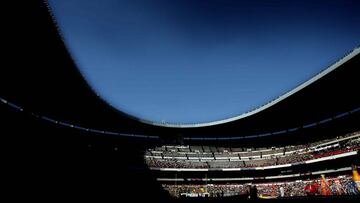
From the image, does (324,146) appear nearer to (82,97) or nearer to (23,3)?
(82,97)

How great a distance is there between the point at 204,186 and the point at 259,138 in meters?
16.1

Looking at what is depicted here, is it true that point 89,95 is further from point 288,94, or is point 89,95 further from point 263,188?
point 263,188

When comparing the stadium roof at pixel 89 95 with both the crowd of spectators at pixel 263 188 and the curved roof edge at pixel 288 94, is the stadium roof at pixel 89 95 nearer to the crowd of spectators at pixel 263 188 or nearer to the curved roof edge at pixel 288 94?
the curved roof edge at pixel 288 94

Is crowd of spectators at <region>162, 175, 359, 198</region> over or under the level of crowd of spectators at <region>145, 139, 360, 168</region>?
under

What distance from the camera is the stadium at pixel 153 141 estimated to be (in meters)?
16.9

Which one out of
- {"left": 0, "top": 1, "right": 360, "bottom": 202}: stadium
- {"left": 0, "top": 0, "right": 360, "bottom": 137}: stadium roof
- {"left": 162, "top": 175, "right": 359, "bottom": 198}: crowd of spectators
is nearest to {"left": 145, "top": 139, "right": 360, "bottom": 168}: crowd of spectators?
{"left": 0, "top": 1, "right": 360, "bottom": 202}: stadium

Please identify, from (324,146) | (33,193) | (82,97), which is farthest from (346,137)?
(33,193)

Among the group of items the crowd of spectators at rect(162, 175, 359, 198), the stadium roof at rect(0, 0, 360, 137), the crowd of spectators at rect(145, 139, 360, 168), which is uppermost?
the stadium roof at rect(0, 0, 360, 137)

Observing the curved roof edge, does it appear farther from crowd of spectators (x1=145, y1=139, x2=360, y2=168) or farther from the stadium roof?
crowd of spectators (x1=145, y1=139, x2=360, y2=168)

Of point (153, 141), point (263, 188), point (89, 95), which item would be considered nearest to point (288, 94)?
point (263, 188)

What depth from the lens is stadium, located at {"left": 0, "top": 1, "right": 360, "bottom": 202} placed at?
55.3 feet

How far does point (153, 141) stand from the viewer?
53062 mm

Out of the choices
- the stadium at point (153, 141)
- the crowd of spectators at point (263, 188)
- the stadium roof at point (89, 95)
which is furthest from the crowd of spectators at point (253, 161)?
the stadium roof at point (89, 95)

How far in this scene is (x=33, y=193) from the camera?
11023 millimetres
